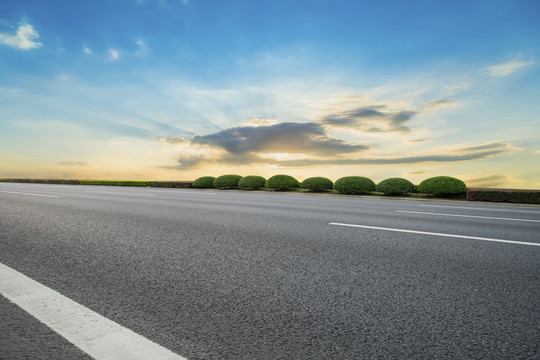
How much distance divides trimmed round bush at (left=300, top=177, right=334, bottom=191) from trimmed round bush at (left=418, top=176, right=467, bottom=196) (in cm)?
627

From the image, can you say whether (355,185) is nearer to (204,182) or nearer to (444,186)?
(444,186)

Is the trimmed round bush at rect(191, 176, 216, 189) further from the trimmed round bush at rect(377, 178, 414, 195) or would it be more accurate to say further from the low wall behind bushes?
the low wall behind bushes

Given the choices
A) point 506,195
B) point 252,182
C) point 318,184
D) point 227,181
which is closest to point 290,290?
point 506,195

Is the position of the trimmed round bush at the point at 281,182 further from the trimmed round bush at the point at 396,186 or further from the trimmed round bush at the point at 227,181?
the trimmed round bush at the point at 396,186

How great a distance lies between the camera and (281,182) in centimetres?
2419

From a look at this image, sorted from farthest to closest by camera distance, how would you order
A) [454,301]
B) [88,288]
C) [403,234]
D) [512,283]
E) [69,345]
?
[403,234]
[512,283]
[88,288]
[454,301]
[69,345]

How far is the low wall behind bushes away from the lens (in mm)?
15383

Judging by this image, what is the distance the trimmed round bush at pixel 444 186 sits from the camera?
711 inches

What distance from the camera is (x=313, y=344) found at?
1941mm

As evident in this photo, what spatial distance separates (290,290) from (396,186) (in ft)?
60.1

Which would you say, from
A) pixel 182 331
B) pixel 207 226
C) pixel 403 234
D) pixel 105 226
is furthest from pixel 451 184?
pixel 182 331

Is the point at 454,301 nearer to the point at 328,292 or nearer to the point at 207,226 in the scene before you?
the point at 328,292

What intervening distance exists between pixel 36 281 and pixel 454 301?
3839 mm

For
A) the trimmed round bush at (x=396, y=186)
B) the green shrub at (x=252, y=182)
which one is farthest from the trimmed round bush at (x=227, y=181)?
the trimmed round bush at (x=396, y=186)
